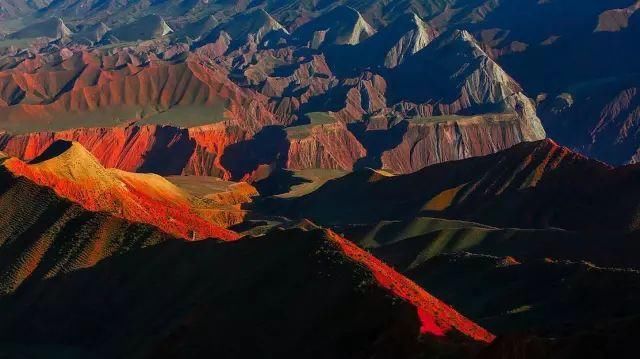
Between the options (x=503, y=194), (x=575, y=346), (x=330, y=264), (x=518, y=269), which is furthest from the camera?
(x=503, y=194)

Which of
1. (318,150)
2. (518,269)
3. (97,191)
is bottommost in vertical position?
(318,150)

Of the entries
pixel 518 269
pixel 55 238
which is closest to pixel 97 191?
pixel 55 238

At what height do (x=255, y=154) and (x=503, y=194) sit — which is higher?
(x=503, y=194)

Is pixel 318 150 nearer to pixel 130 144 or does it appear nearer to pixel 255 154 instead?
pixel 255 154

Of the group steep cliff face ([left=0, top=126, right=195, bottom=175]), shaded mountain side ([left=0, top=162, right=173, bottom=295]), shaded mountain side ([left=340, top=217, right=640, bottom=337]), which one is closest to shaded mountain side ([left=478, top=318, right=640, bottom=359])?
shaded mountain side ([left=340, top=217, right=640, bottom=337])

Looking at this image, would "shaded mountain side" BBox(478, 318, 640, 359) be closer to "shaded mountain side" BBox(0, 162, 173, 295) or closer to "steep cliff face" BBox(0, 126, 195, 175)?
"shaded mountain side" BBox(0, 162, 173, 295)

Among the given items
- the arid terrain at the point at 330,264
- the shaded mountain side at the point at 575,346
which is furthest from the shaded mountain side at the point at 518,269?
the shaded mountain side at the point at 575,346

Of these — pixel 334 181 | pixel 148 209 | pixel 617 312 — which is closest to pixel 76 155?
pixel 148 209

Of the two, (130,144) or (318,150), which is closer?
(130,144)
